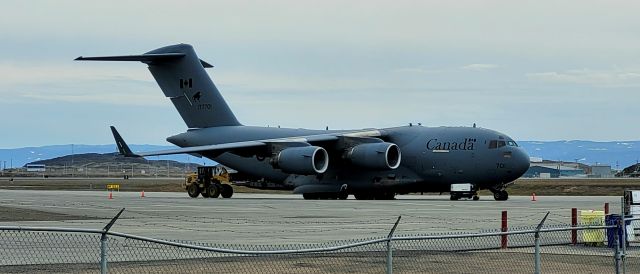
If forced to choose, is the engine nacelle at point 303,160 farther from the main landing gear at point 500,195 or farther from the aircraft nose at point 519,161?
the aircraft nose at point 519,161

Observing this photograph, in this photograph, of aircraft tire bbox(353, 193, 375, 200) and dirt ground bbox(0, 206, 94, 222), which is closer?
dirt ground bbox(0, 206, 94, 222)

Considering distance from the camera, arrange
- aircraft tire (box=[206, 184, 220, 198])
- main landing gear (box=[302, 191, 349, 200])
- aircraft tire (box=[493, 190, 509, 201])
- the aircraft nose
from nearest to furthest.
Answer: aircraft tire (box=[493, 190, 509, 201]) < the aircraft nose < main landing gear (box=[302, 191, 349, 200]) < aircraft tire (box=[206, 184, 220, 198])

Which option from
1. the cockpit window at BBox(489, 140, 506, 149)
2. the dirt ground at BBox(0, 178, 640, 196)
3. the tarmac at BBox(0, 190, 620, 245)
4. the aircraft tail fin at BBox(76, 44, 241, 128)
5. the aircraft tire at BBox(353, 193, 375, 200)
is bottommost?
the dirt ground at BBox(0, 178, 640, 196)

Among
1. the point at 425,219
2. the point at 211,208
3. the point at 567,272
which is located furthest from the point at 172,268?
the point at 211,208

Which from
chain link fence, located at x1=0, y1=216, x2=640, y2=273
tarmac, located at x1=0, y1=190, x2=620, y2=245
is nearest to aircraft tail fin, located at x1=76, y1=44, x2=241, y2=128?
tarmac, located at x1=0, y1=190, x2=620, y2=245

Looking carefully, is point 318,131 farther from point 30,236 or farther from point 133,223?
point 30,236

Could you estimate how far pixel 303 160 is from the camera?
167 ft

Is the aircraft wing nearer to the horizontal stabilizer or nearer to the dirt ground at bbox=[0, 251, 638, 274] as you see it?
the horizontal stabilizer

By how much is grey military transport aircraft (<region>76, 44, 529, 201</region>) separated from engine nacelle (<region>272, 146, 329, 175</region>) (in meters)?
0.05

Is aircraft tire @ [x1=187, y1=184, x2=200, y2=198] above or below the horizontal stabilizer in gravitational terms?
below

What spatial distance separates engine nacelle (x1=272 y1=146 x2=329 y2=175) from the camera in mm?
50875

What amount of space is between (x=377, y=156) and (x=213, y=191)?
9.63m

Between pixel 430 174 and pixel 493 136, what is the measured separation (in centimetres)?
339

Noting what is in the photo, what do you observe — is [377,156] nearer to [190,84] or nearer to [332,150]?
[332,150]
